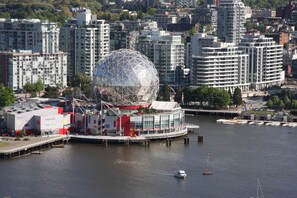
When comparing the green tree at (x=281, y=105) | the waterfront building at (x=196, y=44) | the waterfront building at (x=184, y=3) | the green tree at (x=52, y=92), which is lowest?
the green tree at (x=281, y=105)

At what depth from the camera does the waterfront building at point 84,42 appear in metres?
55.8

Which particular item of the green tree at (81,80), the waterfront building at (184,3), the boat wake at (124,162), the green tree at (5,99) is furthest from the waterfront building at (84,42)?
the waterfront building at (184,3)

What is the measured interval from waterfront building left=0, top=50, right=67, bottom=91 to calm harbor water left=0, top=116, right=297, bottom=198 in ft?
46.4

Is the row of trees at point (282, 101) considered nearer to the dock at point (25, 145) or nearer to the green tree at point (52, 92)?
the green tree at point (52, 92)

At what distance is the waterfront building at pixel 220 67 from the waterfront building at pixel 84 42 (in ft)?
19.2

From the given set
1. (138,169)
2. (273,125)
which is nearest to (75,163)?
(138,169)

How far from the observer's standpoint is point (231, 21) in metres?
64.6

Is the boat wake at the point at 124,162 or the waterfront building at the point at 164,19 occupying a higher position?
the waterfront building at the point at 164,19

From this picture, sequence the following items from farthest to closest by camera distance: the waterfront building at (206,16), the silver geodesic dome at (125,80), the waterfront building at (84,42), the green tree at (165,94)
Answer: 1. the waterfront building at (206,16)
2. the waterfront building at (84,42)
3. the green tree at (165,94)
4. the silver geodesic dome at (125,80)

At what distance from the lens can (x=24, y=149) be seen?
35.3 m

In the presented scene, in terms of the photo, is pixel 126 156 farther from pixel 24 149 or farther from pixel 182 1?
pixel 182 1

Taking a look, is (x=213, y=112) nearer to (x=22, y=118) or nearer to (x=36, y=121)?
(x=36, y=121)

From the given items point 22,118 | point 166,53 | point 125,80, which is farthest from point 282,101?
point 22,118

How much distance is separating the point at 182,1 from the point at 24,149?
6536cm
